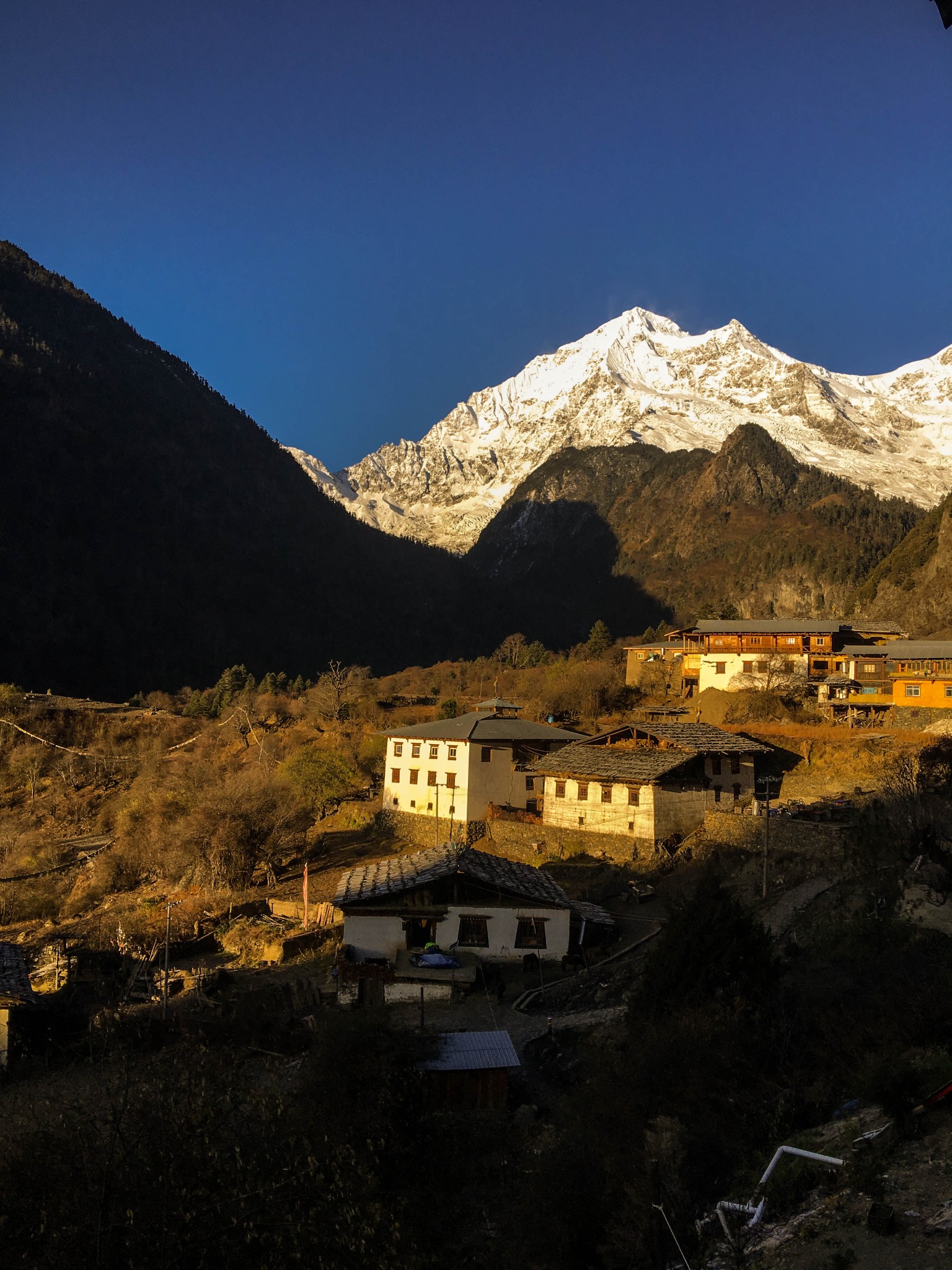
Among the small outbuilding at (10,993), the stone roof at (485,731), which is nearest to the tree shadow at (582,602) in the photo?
the stone roof at (485,731)

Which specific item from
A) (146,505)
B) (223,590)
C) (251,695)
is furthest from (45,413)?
(251,695)

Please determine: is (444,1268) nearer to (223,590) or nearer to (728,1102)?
(728,1102)

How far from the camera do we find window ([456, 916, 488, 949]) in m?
22.9

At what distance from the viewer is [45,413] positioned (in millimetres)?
168500

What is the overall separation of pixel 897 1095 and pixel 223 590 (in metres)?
164

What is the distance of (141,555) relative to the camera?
530 feet

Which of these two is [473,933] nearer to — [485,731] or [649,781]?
[649,781]

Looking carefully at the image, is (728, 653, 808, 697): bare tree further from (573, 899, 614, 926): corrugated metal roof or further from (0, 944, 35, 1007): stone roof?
(0, 944, 35, 1007): stone roof

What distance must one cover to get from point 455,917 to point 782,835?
1018 centimetres

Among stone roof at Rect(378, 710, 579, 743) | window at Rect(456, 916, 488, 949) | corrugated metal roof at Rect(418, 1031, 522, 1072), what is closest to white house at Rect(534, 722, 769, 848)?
stone roof at Rect(378, 710, 579, 743)

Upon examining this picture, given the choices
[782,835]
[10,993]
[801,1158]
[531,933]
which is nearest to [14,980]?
[10,993]

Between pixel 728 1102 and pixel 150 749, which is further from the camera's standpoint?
pixel 150 749

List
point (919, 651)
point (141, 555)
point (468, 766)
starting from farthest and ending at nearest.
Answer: point (141, 555)
point (919, 651)
point (468, 766)

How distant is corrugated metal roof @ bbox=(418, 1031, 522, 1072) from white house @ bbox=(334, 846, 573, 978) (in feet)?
23.3
